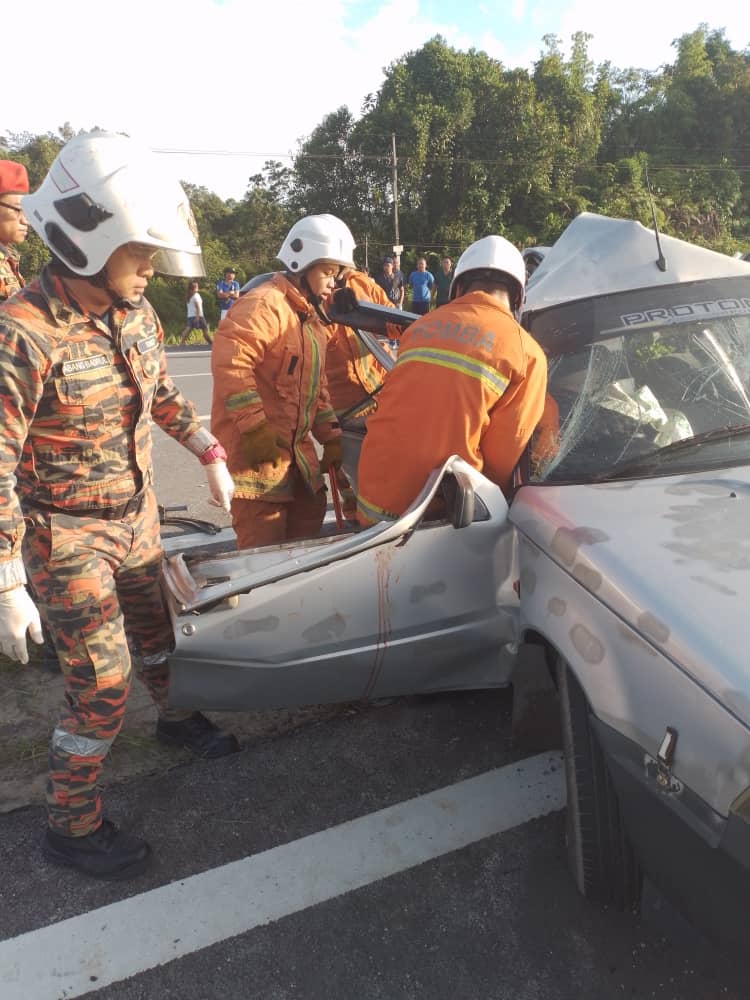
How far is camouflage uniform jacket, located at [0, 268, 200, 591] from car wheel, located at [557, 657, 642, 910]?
52.8 inches

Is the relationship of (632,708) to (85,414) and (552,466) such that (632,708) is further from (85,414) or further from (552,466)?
(85,414)

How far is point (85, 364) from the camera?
1.92 metres

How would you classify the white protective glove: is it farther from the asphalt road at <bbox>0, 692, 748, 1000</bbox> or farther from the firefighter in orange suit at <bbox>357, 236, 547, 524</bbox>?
the asphalt road at <bbox>0, 692, 748, 1000</bbox>

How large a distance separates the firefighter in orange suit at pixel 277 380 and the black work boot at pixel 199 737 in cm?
86

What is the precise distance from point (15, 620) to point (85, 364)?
0.67m

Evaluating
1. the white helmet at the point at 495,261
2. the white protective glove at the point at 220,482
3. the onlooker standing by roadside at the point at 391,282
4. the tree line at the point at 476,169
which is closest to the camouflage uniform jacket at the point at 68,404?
the white protective glove at the point at 220,482

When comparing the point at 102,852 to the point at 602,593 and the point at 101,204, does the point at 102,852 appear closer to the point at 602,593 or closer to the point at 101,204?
the point at 602,593

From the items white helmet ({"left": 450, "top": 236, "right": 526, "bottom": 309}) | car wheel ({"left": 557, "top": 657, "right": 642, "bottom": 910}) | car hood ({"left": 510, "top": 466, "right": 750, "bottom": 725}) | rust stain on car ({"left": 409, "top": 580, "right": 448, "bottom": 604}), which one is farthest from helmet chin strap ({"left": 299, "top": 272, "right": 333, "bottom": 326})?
car wheel ({"left": 557, "top": 657, "right": 642, "bottom": 910})

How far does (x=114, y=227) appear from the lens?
1.80 meters

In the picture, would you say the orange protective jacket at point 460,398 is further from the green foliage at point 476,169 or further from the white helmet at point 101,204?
the green foliage at point 476,169

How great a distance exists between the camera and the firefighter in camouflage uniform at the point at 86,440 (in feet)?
5.86

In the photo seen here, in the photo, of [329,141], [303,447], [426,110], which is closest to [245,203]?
[329,141]

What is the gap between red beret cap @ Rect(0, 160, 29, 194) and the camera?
3.38 m

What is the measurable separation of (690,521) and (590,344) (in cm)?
92
